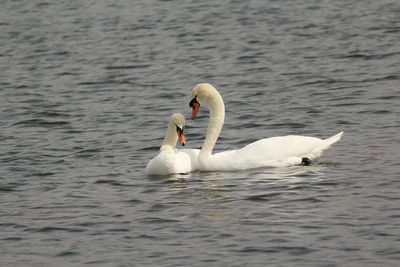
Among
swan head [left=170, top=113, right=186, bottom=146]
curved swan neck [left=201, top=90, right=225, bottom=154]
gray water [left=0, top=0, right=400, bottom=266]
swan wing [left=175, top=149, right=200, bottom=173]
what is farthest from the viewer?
curved swan neck [left=201, top=90, right=225, bottom=154]

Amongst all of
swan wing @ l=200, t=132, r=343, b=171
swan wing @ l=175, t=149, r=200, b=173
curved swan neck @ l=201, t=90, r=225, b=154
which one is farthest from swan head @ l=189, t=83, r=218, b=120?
swan wing @ l=200, t=132, r=343, b=171

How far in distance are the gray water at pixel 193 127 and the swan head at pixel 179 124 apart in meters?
0.53

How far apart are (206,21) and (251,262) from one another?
18527 mm

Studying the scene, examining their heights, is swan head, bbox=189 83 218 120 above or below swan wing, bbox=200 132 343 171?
above

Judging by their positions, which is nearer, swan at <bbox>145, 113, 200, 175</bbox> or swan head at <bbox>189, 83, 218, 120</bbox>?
swan at <bbox>145, 113, 200, 175</bbox>

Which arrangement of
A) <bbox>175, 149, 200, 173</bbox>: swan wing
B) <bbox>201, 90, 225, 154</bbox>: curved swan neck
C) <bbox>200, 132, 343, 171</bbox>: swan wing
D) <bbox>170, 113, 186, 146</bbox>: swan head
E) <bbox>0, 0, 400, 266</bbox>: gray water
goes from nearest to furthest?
<bbox>0, 0, 400, 266</bbox>: gray water → <bbox>200, 132, 343, 171</bbox>: swan wing → <bbox>175, 149, 200, 173</bbox>: swan wing → <bbox>170, 113, 186, 146</bbox>: swan head → <bbox>201, 90, 225, 154</bbox>: curved swan neck

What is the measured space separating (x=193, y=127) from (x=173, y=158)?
371cm

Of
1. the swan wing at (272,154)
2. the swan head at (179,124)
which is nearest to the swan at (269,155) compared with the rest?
the swan wing at (272,154)

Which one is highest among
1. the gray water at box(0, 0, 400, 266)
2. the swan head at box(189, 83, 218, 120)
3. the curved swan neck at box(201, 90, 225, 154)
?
the swan head at box(189, 83, 218, 120)

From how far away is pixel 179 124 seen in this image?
1430cm

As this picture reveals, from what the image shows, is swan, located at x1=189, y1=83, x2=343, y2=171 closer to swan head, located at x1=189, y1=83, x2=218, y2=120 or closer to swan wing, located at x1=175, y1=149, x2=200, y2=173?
swan wing, located at x1=175, y1=149, x2=200, y2=173

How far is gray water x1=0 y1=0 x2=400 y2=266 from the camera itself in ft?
34.6

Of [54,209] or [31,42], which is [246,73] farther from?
[54,209]

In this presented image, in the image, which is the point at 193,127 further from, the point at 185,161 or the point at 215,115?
the point at 185,161
